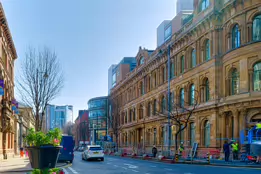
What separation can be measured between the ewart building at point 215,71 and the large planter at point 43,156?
84.5 ft

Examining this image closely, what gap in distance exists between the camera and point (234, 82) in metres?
35.1

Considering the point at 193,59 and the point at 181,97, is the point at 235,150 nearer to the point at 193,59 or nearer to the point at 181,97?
the point at 193,59

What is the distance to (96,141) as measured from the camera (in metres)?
121

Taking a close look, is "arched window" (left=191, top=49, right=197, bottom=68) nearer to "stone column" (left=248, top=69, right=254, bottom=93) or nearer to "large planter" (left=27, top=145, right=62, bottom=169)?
"stone column" (left=248, top=69, right=254, bottom=93)

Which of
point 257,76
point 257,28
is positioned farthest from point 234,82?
point 257,28

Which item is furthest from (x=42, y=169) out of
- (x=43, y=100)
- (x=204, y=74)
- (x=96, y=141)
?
(x=96, y=141)

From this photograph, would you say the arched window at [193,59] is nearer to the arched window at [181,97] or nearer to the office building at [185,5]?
the arched window at [181,97]

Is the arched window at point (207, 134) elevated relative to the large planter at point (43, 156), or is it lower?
lower

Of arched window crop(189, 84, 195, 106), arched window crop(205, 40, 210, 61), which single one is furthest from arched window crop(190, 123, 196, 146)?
arched window crop(205, 40, 210, 61)

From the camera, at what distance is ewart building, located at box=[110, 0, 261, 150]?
107 feet

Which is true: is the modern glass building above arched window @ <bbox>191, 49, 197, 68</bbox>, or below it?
below

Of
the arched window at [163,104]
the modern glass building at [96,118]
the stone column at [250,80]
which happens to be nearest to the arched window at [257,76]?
the stone column at [250,80]

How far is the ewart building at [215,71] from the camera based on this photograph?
32.5 m

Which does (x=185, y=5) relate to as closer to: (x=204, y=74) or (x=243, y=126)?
(x=204, y=74)
